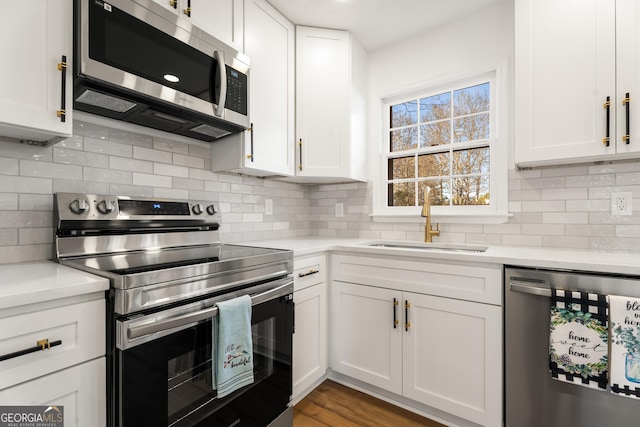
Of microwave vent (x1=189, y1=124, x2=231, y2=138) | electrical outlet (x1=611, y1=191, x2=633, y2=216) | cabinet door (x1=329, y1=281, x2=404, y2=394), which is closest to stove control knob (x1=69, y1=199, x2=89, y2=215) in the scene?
microwave vent (x1=189, y1=124, x2=231, y2=138)

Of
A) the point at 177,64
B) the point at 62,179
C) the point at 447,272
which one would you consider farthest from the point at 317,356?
the point at 177,64

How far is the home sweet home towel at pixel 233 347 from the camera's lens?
1.20m

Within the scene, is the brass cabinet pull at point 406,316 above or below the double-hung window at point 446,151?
below

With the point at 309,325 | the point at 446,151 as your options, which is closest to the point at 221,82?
the point at 309,325

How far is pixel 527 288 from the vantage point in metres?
1.43

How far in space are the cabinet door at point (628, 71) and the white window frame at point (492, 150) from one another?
1.98 ft

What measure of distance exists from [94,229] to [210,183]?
0.75 m

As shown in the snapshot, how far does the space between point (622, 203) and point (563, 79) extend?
0.76m

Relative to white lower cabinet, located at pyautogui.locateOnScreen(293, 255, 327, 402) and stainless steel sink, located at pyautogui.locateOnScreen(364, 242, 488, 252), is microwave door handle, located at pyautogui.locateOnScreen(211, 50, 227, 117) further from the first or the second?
stainless steel sink, located at pyautogui.locateOnScreen(364, 242, 488, 252)

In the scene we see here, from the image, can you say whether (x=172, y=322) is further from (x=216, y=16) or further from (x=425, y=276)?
(x=216, y=16)

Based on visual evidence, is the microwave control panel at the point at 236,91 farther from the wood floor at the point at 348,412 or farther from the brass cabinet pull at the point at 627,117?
the brass cabinet pull at the point at 627,117

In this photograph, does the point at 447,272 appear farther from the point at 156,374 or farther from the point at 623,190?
the point at 156,374

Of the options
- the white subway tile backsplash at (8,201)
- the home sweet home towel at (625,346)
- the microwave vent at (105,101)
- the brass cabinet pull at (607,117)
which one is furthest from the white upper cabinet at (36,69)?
the brass cabinet pull at (607,117)

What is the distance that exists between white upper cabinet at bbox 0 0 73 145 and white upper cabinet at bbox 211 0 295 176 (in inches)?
34.5
